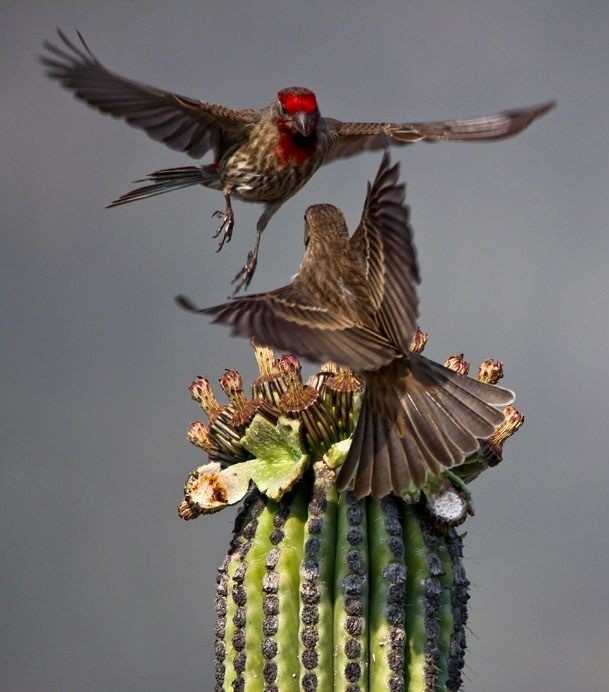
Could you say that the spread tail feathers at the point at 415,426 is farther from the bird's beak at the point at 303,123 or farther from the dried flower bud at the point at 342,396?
the bird's beak at the point at 303,123

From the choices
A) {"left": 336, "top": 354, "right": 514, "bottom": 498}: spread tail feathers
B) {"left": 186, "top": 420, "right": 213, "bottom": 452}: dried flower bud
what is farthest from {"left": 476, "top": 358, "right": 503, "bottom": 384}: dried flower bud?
{"left": 186, "top": 420, "right": 213, "bottom": 452}: dried flower bud

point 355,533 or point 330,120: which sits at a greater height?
point 330,120

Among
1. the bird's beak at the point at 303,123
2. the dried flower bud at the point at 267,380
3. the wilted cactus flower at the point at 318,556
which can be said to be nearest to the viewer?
the wilted cactus flower at the point at 318,556

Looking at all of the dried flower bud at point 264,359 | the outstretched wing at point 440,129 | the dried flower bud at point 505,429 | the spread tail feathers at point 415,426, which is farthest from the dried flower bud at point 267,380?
the outstretched wing at point 440,129

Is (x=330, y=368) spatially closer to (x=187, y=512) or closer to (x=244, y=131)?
(x=187, y=512)

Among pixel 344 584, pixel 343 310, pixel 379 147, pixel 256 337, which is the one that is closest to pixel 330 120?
pixel 379 147

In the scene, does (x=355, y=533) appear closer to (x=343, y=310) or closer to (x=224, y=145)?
(x=343, y=310)

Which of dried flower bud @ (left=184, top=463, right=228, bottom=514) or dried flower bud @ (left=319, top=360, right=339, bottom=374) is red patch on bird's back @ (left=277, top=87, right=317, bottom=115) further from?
dried flower bud @ (left=184, top=463, right=228, bottom=514)
